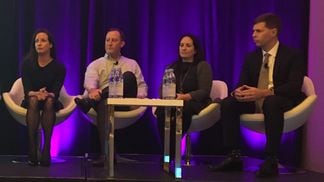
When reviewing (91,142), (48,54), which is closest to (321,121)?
(91,142)

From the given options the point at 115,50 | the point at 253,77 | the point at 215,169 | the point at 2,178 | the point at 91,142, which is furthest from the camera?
the point at 91,142

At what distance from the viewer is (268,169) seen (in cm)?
369

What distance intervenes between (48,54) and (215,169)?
1.71 m

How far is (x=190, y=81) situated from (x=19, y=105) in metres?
1.49

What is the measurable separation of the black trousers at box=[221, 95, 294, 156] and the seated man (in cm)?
80

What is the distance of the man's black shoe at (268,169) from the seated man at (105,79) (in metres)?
1.21

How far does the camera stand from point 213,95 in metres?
4.80

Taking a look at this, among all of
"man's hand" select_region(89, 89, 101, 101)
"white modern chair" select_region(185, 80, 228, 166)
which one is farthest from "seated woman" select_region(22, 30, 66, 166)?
"white modern chair" select_region(185, 80, 228, 166)

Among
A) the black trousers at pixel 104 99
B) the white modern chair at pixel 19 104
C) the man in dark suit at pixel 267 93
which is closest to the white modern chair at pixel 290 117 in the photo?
the man in dark suit at pixel 267 93

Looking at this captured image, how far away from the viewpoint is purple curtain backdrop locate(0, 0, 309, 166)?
515cm

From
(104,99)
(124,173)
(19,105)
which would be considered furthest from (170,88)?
(19,105)

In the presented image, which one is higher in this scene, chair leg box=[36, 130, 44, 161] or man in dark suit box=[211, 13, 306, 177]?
man in dark suit box=[211, 13, 306, 177]

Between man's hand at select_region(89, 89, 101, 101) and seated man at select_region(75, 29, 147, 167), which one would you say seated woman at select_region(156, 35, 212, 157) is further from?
man's hand at select_region(89, 89, 101, 101)

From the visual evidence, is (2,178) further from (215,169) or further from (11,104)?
(215,169)
